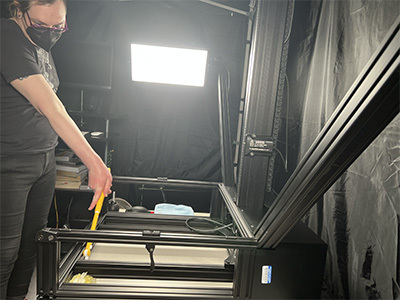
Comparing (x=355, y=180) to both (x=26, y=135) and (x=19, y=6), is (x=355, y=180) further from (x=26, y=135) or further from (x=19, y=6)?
(x=19, y=6)

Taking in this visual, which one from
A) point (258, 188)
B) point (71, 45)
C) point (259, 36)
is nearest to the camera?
point (259, 36)

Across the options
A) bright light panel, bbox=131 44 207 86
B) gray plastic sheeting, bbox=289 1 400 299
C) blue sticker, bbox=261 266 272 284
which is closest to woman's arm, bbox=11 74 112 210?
bright light panel, bbox=131 44 207 86

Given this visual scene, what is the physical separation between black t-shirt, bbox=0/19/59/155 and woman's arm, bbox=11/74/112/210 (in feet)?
0.08

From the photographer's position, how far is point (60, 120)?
1.47 metres

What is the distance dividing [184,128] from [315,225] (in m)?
1.26

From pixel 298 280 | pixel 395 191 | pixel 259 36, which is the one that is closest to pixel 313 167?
pixel 395 191

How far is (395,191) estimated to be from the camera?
108 centimetres

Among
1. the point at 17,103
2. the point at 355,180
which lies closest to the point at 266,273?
the point at 355,180

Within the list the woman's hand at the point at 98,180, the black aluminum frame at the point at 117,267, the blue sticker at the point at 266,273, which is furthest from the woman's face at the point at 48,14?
the blue sticker at the point at 266,273

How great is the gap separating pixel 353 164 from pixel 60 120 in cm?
142

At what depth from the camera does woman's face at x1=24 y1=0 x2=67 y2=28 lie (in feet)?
4.58

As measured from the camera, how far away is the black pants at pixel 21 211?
4.32 ft

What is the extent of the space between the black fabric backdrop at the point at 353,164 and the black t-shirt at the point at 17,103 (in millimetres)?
1472

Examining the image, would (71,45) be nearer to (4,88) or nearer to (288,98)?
(4,88)
